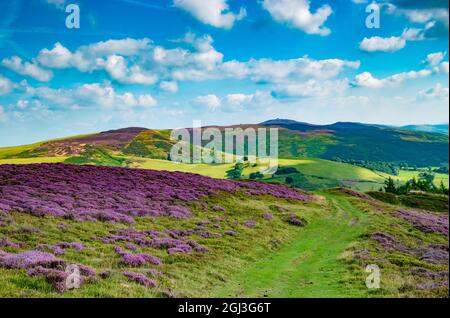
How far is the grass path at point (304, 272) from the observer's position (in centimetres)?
2159

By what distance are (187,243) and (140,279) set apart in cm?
1141

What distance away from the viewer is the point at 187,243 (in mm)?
31688

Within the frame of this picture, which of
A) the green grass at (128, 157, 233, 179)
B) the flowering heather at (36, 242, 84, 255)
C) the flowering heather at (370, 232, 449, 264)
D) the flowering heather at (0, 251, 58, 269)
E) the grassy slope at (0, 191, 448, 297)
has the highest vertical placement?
the green grass at (128, 157, 233, 179)

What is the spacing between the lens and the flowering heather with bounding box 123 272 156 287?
20.1 m

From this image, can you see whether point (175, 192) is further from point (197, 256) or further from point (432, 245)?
point (432, 245)

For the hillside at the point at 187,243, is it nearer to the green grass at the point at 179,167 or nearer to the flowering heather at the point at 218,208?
the flowering heather at the point at 218,208

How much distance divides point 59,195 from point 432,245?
39.5 m

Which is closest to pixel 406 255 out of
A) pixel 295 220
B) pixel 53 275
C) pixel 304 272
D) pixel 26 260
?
pixel 304 272

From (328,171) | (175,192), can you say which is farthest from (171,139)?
(175,192)

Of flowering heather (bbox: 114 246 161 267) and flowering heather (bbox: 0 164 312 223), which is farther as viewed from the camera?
flowering heather (bbox: 0 164 312 223)

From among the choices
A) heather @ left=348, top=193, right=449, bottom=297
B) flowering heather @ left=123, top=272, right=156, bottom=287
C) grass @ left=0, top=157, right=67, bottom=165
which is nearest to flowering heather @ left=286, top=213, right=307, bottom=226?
heather @ left=348, top=193, right=449, bottom=297

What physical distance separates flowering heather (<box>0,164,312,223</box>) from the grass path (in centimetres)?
1431

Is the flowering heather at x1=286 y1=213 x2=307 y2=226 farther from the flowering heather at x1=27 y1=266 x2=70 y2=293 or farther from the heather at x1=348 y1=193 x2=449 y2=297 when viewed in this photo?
the flowering heather at x1=27 y1=266 x2=70 y2=293

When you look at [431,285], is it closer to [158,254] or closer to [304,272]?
[304,272]
